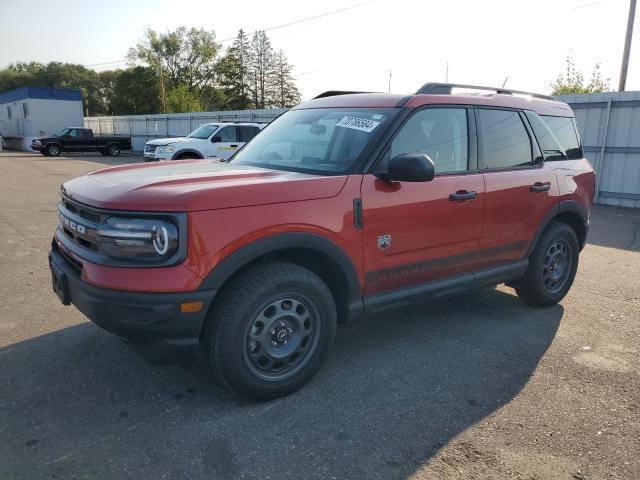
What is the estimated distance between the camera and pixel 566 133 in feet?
16.0

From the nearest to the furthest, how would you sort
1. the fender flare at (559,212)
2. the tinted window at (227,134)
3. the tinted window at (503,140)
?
the tinted window at (503,140), the fender flare at (559,212), the tinted window at (227,134)

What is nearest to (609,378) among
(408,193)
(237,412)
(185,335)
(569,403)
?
(569,403)

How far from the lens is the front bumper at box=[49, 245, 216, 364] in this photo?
101 inches

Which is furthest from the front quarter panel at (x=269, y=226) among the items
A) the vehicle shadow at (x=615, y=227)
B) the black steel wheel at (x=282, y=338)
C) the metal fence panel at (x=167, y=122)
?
the metal fence panel at (x=167, y=122)

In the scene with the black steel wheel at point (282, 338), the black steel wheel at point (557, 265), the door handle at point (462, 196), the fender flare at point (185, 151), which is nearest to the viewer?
the black steel wheel at point (282, 338)

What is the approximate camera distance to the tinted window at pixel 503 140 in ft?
13.2

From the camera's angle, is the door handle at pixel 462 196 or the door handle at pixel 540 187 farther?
the door handle at pixel 540 187

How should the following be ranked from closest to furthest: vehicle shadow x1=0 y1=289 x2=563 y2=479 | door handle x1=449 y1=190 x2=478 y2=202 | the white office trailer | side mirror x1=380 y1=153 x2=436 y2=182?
vehicle shadow x1=0 y1=289 x2=563 y2=479, side mirror x1=380 y1=153 x2=436 y2=182, door handle x1=449 y1=190 x2=478 y2=202, the white office trailer

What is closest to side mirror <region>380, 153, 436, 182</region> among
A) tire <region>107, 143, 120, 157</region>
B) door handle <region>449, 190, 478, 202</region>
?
door handle <region>449, 190, 478, 202</region>

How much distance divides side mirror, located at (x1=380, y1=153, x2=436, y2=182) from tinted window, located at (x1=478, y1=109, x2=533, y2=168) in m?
1.05

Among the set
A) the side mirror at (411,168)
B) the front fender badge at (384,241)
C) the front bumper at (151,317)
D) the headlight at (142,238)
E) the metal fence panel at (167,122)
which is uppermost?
the metal fence panel at (167,122)

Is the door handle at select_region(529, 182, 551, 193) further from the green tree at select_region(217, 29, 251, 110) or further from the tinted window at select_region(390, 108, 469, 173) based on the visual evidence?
the green tree at select_region(217, 29, 251, 110)

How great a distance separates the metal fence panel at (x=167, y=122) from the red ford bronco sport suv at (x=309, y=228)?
59.7 ft

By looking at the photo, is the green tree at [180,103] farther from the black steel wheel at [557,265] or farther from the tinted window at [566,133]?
the black steel wheel at [557,265]
